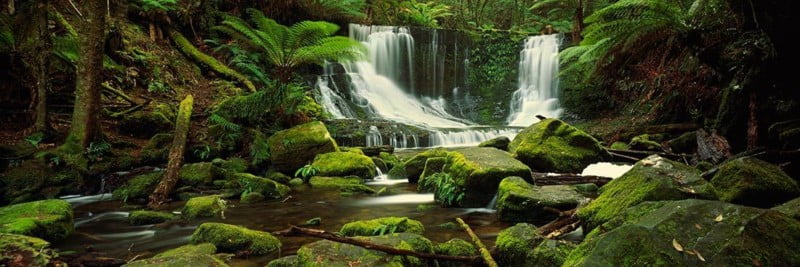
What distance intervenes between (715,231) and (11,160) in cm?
736

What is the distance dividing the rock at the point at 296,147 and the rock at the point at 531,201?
3721 millimetres

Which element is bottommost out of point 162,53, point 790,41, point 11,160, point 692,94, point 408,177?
point 408,177

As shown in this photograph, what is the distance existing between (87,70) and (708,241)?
7.13m

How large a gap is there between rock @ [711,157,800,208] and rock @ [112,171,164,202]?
19.7ft

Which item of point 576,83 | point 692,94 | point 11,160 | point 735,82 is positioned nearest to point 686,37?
point 735,82

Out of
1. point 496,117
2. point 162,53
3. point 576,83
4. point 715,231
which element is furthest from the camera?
point 496,117

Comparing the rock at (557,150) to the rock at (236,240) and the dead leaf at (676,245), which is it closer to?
the rock at (236,240)

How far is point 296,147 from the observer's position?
7.25 m

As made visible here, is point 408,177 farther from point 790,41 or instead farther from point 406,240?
point 790,41

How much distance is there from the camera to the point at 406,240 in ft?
9.29

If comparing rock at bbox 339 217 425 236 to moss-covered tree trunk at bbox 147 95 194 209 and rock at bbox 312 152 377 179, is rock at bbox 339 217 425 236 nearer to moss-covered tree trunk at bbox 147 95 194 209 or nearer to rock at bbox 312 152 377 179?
moss-covered tree trunk at bbox 147 95 194 209

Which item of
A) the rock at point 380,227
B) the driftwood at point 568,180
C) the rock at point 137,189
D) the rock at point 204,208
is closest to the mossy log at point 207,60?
the rock at point 137,189

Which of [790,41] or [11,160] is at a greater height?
[790,41]

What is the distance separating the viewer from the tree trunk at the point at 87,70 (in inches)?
241
